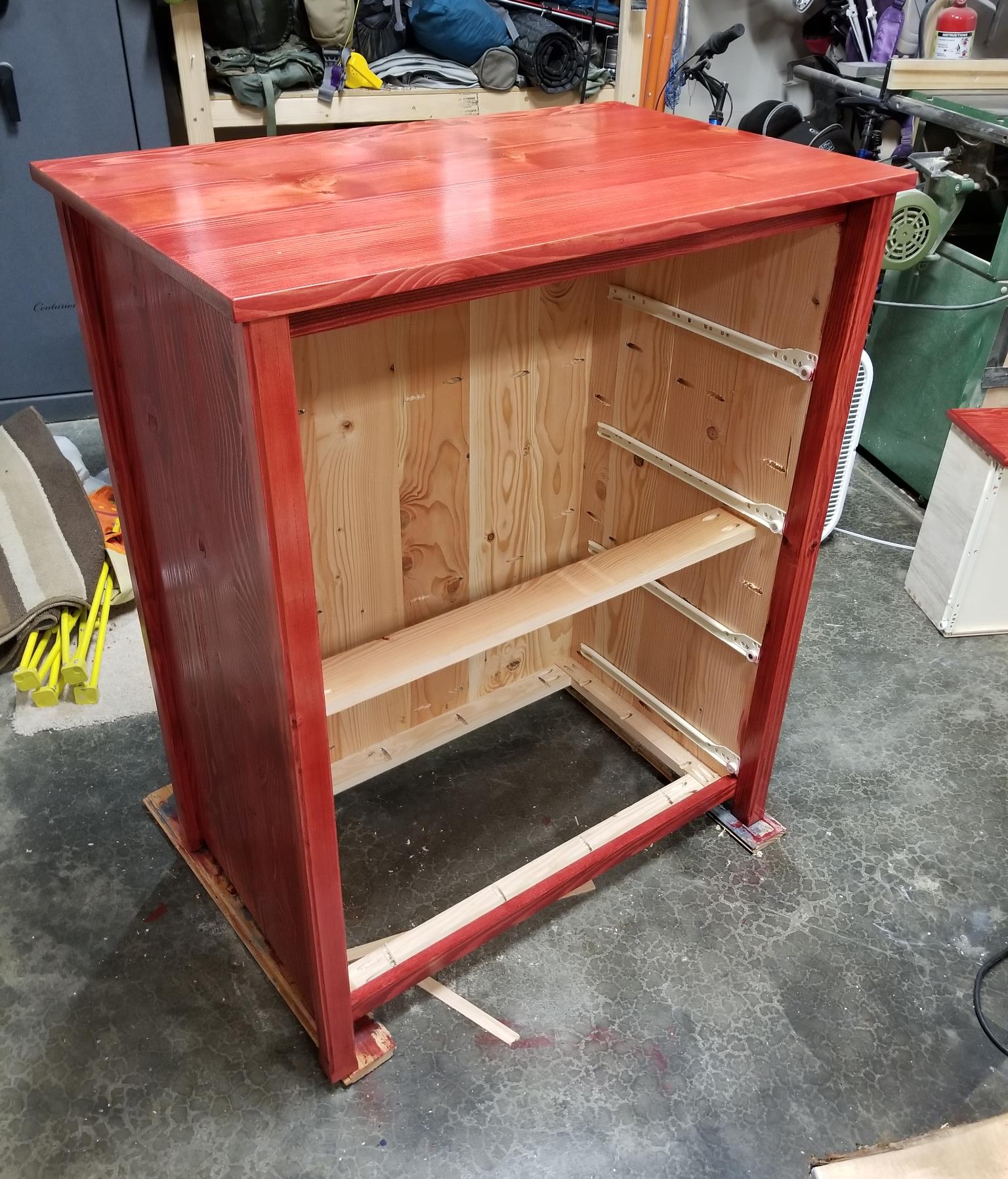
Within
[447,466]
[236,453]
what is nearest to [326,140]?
[447,466]

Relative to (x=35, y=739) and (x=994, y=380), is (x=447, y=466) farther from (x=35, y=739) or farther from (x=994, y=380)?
(x=994, y=380)

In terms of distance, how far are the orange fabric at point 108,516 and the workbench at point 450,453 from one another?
869 mm

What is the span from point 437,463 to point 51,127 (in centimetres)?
199

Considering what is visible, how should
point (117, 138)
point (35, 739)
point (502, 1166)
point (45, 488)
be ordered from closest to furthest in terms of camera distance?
point (502, 1166)
point (35, 739)
point (45, 488)
point (117, 138)

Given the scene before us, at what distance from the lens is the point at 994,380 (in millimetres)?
2596

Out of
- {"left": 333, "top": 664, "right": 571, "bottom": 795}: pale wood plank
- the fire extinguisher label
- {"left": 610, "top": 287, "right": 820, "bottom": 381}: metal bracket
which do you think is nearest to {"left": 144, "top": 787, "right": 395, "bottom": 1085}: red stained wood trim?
{"left": 333, "top": 664, "right": 571, "bottom": 795}: pale wood plank

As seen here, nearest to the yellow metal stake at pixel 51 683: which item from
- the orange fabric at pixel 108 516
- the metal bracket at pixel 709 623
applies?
the orange fabric at pixel 108 516

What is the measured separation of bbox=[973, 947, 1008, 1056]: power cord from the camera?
60.7 inches

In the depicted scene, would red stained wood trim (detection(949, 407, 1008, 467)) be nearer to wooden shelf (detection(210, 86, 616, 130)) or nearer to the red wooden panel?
wooden shelf (detection(210, 86, 616, 130))

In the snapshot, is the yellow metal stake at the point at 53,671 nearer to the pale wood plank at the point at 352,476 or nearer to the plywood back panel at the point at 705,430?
the pale wood plank at the point at 352,476

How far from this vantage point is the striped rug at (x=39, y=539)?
224 cm

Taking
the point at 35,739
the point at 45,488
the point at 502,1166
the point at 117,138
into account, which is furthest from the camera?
the point at 117,138

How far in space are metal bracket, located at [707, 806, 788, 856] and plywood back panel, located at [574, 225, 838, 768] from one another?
15cm

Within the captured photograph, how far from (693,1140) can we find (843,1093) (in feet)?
0.81
